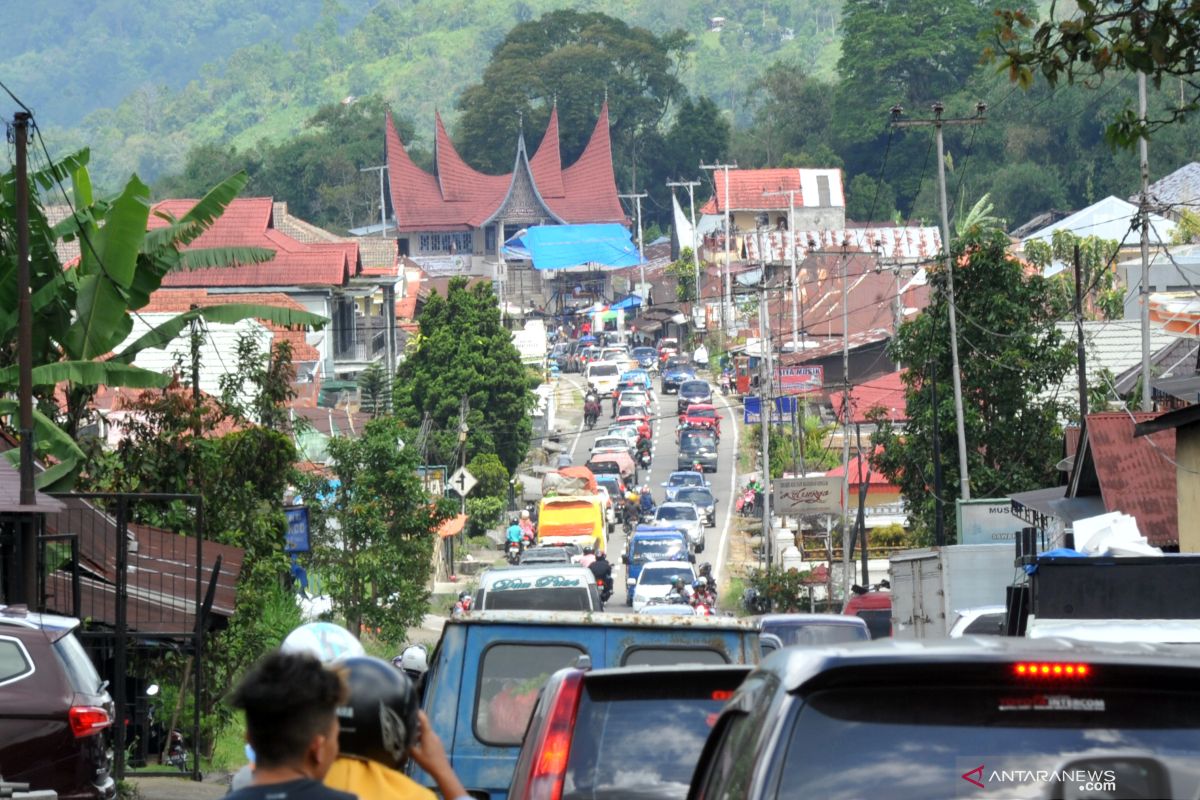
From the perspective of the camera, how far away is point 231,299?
177ft

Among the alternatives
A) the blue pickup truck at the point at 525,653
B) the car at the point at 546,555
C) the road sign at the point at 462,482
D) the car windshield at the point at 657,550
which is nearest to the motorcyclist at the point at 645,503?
the car windshield at the point at 657,550

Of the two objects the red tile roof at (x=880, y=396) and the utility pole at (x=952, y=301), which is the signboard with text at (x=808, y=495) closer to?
the utility pole at (x=952, y=301)

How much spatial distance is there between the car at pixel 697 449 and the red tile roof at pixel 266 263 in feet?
48.0

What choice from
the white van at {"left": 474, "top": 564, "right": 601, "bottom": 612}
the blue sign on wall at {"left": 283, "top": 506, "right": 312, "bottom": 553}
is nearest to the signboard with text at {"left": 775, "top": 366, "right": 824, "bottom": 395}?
the blue sign on wall at {"left": 283, "top": 506, "right": 312, "bottom": 553}

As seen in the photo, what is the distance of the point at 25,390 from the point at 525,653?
6811 mm

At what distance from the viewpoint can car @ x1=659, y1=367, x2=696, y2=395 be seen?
85.2 meters

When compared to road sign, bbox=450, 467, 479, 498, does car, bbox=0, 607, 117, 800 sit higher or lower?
lower

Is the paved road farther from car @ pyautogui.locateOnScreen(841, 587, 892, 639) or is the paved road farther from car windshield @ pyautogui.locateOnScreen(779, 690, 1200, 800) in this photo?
→ car windshield @ pyautogui.locateOnScreen(779, 690, 1200, 800)

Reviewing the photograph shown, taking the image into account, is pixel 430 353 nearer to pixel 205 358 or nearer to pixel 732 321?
pixel 205 358

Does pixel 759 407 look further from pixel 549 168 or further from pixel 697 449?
pixel 549 168

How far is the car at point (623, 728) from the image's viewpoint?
21.3 feet

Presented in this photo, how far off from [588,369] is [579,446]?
12295 millimetres

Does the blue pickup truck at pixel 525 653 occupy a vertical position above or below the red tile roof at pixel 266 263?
below

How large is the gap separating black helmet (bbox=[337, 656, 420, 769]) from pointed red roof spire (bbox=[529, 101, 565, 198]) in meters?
125
